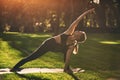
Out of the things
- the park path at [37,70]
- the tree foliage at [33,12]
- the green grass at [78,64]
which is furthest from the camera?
the tree foliage at [33,12]

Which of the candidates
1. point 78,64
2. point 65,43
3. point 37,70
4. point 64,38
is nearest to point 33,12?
point 78,64

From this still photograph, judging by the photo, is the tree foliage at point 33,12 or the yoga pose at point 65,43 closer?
the yoga pose at point 65,43

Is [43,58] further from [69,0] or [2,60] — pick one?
[69,0]

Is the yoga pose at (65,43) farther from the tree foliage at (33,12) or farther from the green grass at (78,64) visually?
the tree foliage at (33,12)

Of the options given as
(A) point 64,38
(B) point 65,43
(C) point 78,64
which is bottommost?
(C) point 78,64

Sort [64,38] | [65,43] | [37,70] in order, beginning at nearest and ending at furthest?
[64,38] → [65,43] → [37,70]

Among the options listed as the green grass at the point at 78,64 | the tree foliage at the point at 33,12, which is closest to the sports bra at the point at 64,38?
the green grass at the point at 78,64

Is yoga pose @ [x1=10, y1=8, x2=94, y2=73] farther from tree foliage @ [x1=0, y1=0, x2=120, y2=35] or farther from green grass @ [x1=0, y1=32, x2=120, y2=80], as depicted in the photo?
tree foliage @ [x1=0, y1=0, x2=120, y2=35]

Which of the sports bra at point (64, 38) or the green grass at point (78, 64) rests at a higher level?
the sports bra at point (64, 38)

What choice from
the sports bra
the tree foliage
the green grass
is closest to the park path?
the green grass

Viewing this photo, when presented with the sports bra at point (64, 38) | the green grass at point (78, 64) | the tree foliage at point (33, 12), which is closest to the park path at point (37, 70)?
the green grass at point (78, 64)

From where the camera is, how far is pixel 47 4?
49562mm

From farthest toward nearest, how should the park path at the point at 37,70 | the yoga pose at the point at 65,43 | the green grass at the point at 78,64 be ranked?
the park path at the point at 37,70 < the yoga pose at the point at 65,43 < the green grass at the point at 78,64

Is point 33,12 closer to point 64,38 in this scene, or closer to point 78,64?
point 78,64
